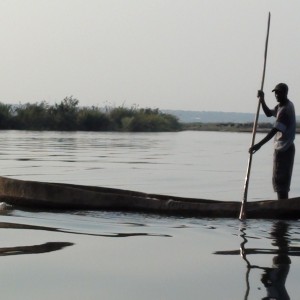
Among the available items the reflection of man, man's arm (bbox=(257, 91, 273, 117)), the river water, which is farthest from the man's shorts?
the reflection of man

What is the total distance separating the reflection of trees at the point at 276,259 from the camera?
23.1ft

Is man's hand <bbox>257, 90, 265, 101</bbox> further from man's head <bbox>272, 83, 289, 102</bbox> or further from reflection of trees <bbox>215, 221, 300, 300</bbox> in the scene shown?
reflection of trees <bbox>215, 221, 300, 300</bbox>

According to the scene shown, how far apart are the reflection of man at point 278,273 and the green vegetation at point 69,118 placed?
179ft

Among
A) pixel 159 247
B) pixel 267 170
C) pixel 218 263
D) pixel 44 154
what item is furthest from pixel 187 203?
pixel 44 154

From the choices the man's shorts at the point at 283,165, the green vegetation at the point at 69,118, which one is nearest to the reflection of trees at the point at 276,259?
the man's shorts at the point at 283,165

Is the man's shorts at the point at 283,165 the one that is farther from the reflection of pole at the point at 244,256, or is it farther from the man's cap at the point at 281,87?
the reflection of pole at the point at 244,256

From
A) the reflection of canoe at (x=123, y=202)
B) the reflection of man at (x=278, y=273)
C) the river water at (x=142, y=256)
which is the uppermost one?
the reflection of canoe at (x=123, y=202)

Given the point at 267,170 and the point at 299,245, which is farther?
the point at 267,170

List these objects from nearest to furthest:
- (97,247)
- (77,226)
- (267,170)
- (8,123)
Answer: (97,247) < (77,226) < (267,170) < (8,123)

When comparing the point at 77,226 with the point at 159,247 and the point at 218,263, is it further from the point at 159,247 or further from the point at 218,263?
the point at 218,263

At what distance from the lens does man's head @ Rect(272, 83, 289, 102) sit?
1170 cm

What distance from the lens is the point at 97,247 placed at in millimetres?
9219

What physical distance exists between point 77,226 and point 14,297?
14.0 ft

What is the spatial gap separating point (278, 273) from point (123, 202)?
196 inches
